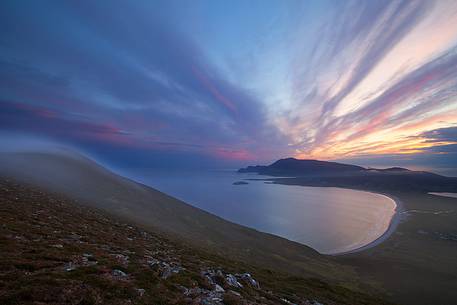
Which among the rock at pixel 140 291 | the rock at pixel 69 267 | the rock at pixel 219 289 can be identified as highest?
the rock at pixel 69 267

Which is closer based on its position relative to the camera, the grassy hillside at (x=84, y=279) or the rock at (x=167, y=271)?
the grassy hillside at (x=84, y=279)

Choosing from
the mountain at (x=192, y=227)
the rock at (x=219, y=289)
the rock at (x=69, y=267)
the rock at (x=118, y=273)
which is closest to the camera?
the rock at (x=69, y=267)

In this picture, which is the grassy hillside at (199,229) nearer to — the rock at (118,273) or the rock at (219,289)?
the rock at (219,289)

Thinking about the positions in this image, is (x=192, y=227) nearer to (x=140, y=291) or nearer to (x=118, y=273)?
(x=118, y=273)

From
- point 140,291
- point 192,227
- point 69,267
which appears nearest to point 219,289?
point 140,291

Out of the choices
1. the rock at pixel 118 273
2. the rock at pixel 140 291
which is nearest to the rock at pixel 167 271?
the rock at pixel 118 273

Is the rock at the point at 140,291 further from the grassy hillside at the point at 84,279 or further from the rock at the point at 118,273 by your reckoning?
the rock at the point at 118,273

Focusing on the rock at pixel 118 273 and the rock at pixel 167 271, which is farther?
the rock at pixel 167 271

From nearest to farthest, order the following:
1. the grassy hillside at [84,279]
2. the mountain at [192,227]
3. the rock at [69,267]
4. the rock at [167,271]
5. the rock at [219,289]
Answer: the grassy hillside at [84,279]
the rock at [69,267]
the rock at [219,289]
the rock at [167,271]
the mountain at [192,227]

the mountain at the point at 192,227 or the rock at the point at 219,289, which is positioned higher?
the rock at the point at 219,289

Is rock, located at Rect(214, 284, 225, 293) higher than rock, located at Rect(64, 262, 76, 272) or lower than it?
lower

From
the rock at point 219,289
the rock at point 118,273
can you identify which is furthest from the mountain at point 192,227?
the rock at point 118,273

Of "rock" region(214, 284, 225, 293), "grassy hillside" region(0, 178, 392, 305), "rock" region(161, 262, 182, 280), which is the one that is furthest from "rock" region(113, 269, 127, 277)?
"rock" region(214, 284, 225, 293)

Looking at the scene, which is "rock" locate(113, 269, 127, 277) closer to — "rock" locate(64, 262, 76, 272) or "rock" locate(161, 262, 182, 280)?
"rock" locate(64, 262, 76, 272)
